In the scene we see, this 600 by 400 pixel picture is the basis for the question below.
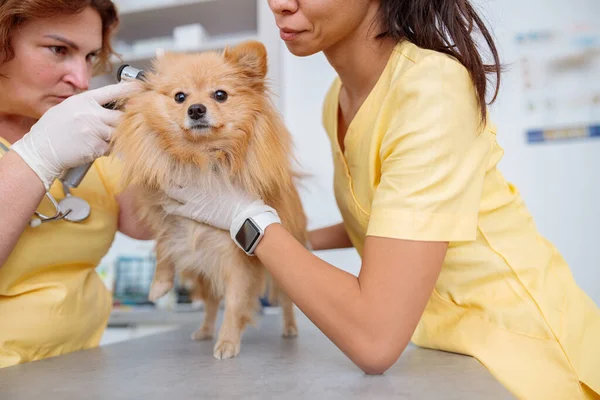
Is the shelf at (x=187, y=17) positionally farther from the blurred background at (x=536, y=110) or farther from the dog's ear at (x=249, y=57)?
the dog's ear at (x=249, y=57)

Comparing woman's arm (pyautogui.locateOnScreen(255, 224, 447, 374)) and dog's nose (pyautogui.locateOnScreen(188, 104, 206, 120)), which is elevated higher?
dog's nose (pyautogui.locateOnScreen(188, 104, 206, 120))

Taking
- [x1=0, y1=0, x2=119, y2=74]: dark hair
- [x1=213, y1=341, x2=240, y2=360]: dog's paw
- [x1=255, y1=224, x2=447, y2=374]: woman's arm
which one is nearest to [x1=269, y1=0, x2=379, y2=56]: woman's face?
[x1=255, y1=224, x2=447, y2=374]: woman's arm

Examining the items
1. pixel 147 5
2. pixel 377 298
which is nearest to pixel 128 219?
pixel 377 298

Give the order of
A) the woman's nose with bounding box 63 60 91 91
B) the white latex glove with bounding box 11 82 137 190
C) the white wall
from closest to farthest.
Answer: the white latex glove with bounding box 11 82 137 190
the woman's nose with bounding box 63 60 91 91
the white wall

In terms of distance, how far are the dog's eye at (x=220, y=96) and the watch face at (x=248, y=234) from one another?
0.35m

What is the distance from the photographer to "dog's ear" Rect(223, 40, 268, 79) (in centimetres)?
135

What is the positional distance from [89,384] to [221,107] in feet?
2.29

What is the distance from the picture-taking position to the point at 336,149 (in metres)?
1.43

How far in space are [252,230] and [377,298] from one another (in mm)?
323

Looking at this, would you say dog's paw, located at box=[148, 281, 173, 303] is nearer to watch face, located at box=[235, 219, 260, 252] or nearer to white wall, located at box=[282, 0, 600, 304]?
watch face, located at box=[235, 219, 260, 252]

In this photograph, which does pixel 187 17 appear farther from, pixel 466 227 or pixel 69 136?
pixel 466 227

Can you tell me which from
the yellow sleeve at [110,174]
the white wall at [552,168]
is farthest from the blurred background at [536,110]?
the yellow sleeve at [110,174]

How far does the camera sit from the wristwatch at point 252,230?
1.13 m

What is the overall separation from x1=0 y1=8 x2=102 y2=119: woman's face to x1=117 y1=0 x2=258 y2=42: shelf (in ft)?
5.27
